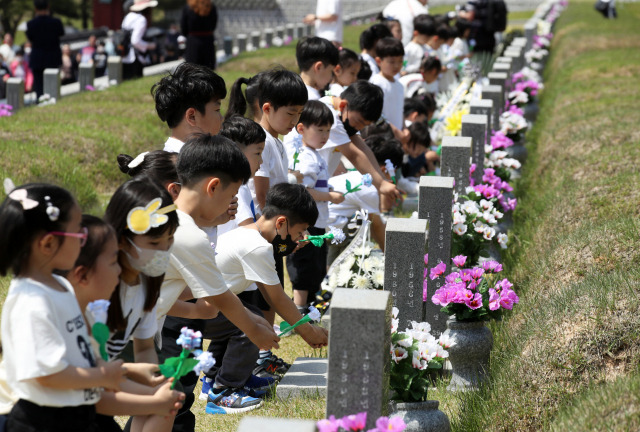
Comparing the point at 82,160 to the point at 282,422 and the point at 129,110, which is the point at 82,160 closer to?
the point at 129,110

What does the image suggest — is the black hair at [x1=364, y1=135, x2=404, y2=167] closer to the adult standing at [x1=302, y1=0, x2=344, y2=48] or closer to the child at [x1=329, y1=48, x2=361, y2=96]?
the child at [x1=329, y1=48, x2=361, y2=96]

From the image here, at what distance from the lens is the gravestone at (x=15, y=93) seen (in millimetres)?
13351

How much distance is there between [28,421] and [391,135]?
5653 millimetres

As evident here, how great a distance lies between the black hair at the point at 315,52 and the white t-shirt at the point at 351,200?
872 millimetres

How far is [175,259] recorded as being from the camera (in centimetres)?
386

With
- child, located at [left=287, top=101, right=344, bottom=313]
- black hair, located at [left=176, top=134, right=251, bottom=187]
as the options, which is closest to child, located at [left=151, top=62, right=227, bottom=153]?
black hair, located at [left=176, top=134, right=251, bottom=187]

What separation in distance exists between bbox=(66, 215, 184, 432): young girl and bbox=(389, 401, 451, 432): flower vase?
1.26m

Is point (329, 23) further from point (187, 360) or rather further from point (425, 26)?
point (187, 360)

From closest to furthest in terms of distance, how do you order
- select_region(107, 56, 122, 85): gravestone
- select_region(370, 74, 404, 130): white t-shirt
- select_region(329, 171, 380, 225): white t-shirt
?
1. select_region(329, 171, 380, 225): white t-shirt
2. select_region(370, 74, 404, 130): white t-shirt
3. select_region(107, 56, 122, 85): gravestone

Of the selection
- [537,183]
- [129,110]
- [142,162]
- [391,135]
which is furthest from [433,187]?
[129,110]

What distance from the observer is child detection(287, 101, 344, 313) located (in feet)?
20.0

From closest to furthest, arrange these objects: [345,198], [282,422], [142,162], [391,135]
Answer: [282,422] → [142,162] → [345,198] → [391,135]

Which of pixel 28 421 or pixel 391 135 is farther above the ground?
pixel 28 421

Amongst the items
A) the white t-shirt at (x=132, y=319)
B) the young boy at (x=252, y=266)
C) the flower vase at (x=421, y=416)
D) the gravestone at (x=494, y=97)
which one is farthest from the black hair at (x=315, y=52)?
the white t-shirt at (x=132, y=319)
